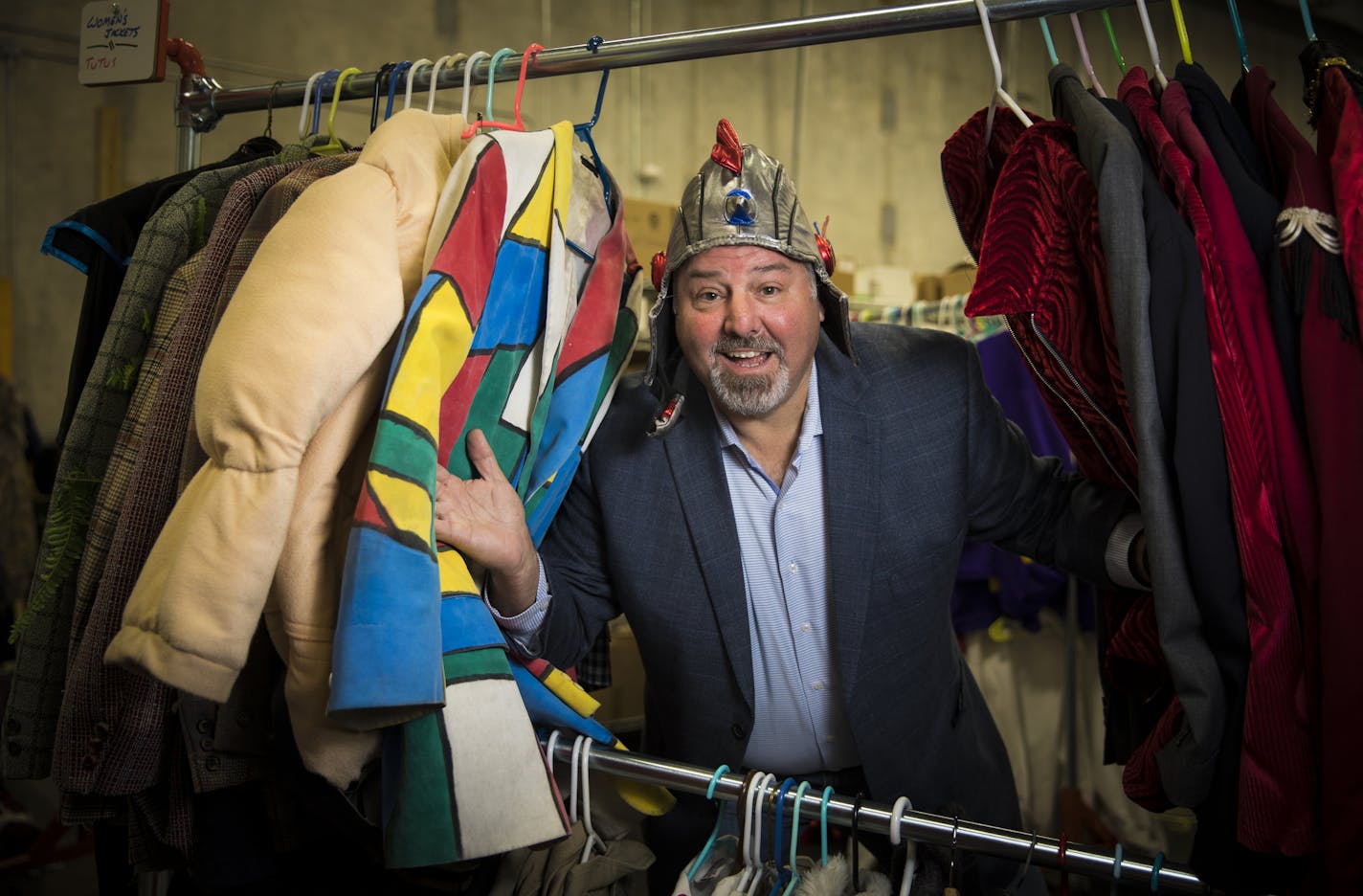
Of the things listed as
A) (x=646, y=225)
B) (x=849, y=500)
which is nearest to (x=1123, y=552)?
(x=849, y=500)

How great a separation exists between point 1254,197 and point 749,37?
0.72 meters

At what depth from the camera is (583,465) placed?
1.71 metres

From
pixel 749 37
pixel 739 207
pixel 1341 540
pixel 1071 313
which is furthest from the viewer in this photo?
pixel 739 207

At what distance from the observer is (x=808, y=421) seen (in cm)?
170

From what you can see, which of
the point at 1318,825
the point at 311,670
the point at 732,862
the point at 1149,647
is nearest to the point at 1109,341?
the point at 1149,647

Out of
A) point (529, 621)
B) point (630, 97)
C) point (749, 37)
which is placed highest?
point (630, 97)

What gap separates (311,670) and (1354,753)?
106cm

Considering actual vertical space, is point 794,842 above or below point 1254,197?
below

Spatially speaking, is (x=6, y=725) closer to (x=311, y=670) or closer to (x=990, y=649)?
(x=311, y=670)

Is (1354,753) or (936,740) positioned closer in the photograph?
(1354,753)

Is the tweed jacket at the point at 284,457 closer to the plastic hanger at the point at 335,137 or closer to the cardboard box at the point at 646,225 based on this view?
the plastic hanger at the point at 335,137

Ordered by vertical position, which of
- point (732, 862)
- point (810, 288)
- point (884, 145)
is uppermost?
point (884, 145)

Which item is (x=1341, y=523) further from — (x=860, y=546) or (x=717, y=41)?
(x=717, y=41)

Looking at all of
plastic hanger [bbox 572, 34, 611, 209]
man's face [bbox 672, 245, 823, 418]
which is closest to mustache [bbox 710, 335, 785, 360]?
A: man's face [bbox 672, 245, 823, 418]
